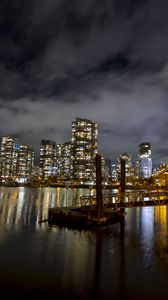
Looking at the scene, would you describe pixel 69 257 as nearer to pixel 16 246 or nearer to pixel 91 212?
pixel 16 246

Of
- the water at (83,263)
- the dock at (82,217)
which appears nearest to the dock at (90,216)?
the dock at (82,217)

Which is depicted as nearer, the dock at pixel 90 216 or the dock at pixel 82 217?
the dock at pixel 90 216

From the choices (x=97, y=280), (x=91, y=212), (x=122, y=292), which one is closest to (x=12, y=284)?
(x=97, y=280)

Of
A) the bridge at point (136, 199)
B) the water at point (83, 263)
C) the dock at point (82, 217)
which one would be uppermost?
the bridge at point (136, 199)

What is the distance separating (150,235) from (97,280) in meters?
15.9

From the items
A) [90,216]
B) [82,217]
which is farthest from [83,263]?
[82,217]

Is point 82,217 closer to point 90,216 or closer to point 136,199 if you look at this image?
point 90,216

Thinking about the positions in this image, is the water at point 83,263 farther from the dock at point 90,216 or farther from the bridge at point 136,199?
the bridge at point 136,199

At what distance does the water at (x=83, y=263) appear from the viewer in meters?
15.2

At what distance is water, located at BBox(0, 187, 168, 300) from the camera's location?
15180 millimetres

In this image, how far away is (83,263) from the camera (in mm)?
20188

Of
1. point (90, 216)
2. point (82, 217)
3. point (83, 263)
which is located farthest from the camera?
point (82, 217)

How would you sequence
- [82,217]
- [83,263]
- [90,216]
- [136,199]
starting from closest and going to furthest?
[83,263] → [90,216] → [82,217] → [136,199]

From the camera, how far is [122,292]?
50.1 ft
